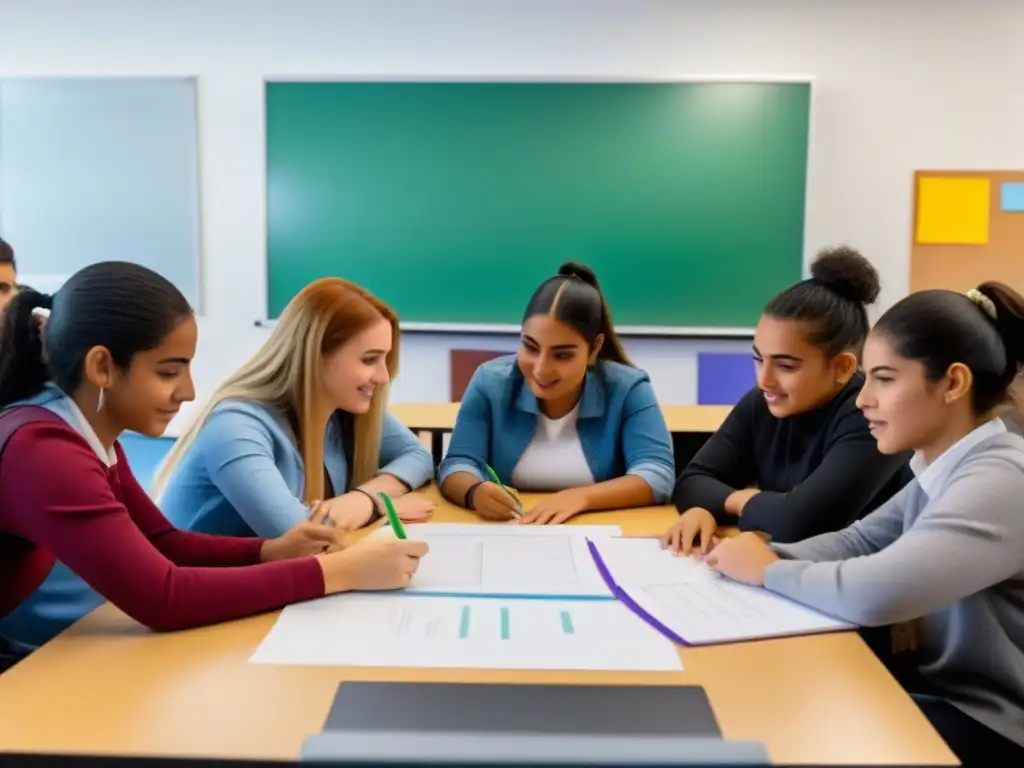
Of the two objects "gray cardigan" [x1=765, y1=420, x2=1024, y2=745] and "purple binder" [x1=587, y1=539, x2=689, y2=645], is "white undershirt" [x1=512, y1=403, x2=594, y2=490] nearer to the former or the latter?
"purple binder" [x1=587, y1=539, x2=689, y2=645]

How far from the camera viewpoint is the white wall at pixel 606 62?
3650 mm

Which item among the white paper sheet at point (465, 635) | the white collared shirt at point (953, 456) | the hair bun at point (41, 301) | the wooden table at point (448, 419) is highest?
the hair bun at point (41, 301)

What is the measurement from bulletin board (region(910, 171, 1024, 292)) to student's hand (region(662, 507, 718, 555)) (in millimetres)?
2683

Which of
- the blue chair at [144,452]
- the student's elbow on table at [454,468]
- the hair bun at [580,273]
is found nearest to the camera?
the student's elbow on table at [454,468]

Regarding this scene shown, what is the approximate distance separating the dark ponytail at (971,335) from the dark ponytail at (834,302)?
0.38m

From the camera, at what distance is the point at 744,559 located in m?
1.26

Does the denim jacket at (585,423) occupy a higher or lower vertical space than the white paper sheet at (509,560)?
higher

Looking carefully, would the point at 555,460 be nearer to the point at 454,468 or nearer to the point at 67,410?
the point at 454,468

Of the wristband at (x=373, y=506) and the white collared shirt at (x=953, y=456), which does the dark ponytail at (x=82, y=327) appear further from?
the white collared shirt at (x=953, y=456)

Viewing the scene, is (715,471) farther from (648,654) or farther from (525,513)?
(648,654)

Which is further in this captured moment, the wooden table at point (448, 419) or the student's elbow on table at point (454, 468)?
the wooden table at point (448, 419)

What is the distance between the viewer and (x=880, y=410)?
4.23 ft

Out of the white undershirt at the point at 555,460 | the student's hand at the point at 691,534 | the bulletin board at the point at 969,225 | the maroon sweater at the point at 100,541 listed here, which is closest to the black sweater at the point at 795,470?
the student's hand at the point at 691,534

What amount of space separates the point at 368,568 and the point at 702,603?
46 centimetres
